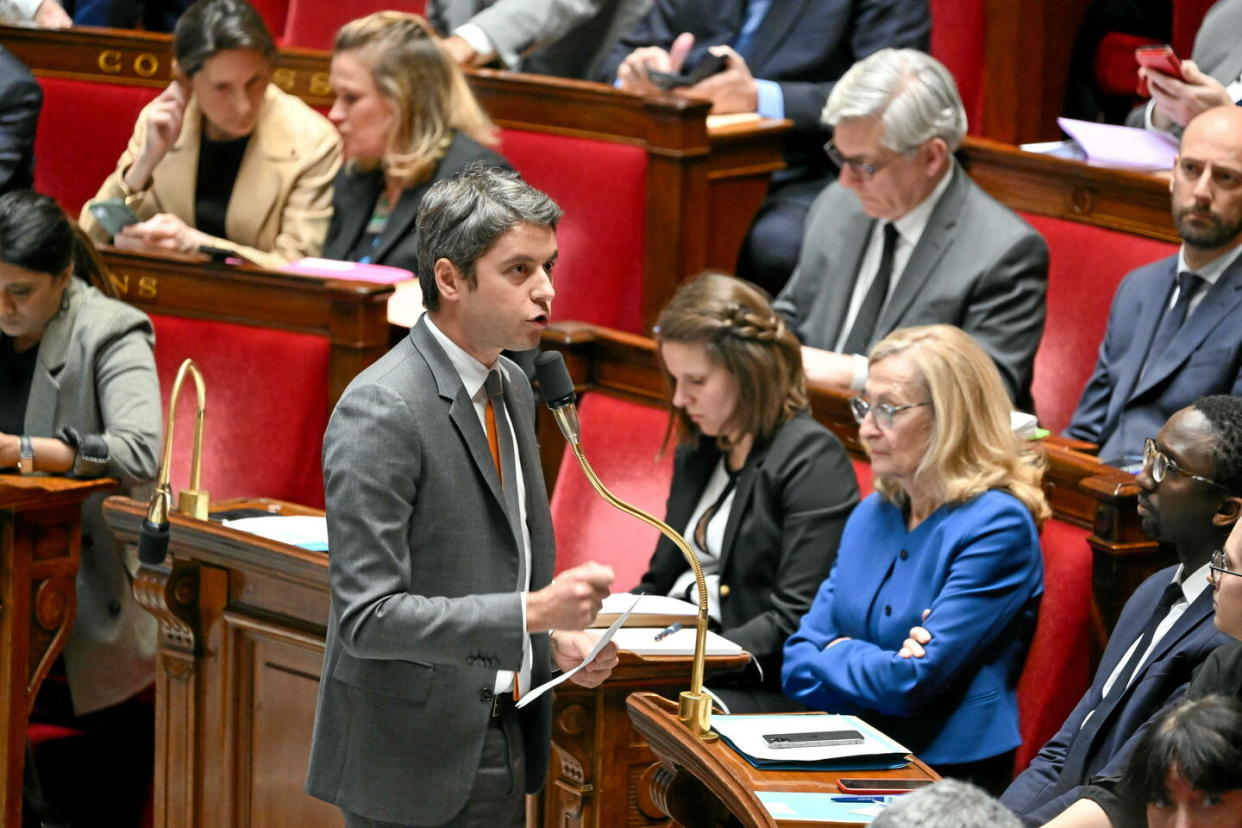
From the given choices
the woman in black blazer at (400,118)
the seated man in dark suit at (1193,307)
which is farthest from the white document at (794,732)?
the woman in black blazer at (400,118)

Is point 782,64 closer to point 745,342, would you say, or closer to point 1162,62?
point 1162,62

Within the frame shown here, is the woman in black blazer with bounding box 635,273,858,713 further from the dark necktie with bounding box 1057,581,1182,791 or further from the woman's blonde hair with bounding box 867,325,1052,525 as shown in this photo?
the dark necktie with bounding box 1057,581,1182,791

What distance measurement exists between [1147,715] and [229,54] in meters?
1.96

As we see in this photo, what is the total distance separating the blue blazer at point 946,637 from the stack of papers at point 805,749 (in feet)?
0.94

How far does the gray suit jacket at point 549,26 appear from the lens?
3.22m

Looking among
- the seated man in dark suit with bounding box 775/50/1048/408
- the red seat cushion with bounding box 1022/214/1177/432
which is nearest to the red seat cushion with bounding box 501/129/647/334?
the seated man in dark suit with bounding box 775/50/1048/408

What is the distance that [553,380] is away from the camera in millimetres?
→ 1424

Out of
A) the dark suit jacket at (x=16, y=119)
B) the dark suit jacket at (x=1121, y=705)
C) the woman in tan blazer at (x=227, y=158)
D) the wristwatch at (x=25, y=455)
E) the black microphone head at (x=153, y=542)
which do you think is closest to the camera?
the dark suit jacket at (x=1121, y=705)

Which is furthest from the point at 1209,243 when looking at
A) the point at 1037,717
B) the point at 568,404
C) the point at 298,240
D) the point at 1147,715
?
the point at 298,240

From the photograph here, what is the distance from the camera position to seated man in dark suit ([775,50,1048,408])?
8.09 ft

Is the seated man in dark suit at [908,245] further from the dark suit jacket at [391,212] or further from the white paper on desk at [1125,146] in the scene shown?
the dark suit jacket at [391,212]

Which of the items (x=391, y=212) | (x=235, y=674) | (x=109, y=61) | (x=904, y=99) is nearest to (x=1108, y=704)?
(x=235, y=674)

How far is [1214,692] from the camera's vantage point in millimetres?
1430

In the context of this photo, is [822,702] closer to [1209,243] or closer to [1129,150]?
[1209,243]
